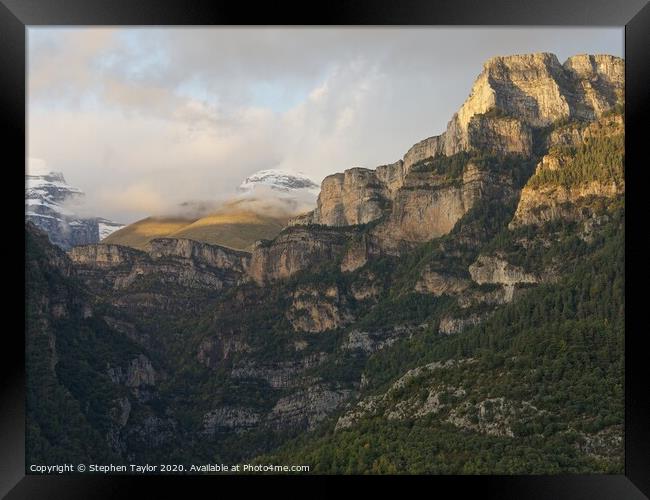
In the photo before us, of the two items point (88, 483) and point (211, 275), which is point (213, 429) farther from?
point (88, 483)

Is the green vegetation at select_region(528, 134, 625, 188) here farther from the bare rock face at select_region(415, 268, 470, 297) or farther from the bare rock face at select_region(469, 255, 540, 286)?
the bare rock face at select_region(415, 268, 470, 297)

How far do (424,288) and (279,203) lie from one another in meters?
15.7

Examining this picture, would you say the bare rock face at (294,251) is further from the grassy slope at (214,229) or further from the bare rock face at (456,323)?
the bare rock face at (456,323)

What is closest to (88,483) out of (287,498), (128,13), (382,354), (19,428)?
(19,428)

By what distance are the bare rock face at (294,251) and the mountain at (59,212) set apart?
1069 cm

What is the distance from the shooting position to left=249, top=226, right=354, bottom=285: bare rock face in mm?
62469

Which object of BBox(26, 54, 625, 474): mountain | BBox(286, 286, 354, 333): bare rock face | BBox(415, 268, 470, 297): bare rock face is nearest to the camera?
BBox(26, 54, 625, 474): mountain

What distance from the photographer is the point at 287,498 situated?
22.8 ft

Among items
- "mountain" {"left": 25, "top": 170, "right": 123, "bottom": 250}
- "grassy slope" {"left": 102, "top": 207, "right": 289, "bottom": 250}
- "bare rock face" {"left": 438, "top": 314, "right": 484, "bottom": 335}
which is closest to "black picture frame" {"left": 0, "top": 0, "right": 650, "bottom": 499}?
"bare rock face" {"left": 438, "top": 314, "right": 484, "bottom": 335}

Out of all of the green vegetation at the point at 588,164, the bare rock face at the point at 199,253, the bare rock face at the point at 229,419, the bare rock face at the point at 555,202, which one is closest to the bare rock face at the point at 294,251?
the bare rock face at the point at 199,253

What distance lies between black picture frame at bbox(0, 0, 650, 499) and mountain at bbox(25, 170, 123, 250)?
53.0 m

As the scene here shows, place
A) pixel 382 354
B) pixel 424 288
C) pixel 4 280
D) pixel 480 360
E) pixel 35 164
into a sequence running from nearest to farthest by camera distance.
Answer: pixel 4 280
pixel 480 360
pixel 382 354
pixel 424 288
pixel 35 164

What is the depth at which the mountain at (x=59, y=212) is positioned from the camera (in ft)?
193

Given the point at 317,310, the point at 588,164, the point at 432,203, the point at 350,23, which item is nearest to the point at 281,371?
the point at 317,310
